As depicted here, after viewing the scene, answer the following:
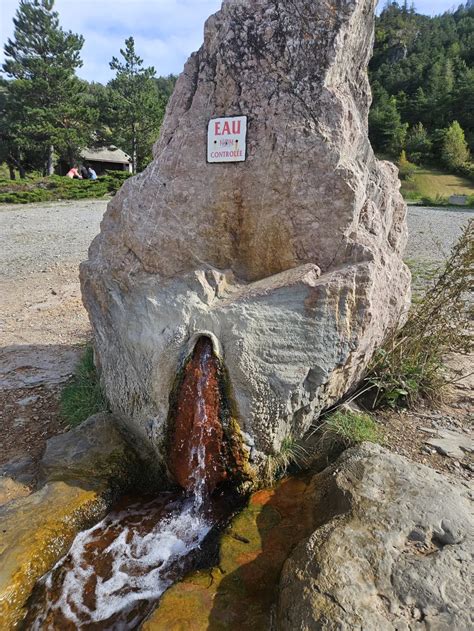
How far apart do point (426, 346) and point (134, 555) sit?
10.4 ft

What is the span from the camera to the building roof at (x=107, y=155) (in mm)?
34969

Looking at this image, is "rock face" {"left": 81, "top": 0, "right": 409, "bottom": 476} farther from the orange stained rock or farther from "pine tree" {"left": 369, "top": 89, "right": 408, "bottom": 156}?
"pine tree" {"left": 369, "top": 89, "right": 408, "bottom": 156}

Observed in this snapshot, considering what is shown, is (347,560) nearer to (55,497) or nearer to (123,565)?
(123,565)

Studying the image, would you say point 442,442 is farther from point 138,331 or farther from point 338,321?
point 138,331

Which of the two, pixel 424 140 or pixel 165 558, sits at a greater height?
pixel 424 140

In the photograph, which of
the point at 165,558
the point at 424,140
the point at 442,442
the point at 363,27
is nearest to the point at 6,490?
the point at 165,558

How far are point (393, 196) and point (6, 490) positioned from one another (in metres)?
4.38

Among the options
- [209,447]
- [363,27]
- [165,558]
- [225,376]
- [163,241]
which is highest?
[363,27]

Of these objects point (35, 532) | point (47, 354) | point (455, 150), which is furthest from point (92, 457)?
point (455, 150)

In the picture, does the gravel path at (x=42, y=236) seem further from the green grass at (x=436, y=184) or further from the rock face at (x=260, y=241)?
the green grass at (x=436, y=184)

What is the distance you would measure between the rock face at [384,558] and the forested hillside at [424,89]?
5352cm

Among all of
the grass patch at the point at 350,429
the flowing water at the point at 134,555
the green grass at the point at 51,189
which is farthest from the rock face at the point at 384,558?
the green grass at the point at 51,189

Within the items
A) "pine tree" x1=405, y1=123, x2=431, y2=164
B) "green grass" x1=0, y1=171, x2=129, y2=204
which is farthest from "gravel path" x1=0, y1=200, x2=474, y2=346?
"pine tree" x1=405, y1=123, x2=431, y2=164

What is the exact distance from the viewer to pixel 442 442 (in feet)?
11.9
